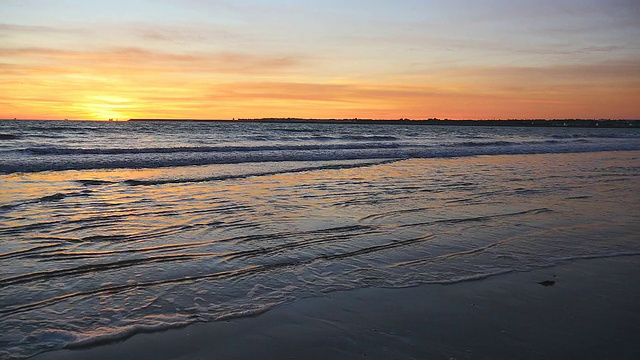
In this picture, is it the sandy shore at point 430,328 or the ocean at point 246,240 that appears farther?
the ocean at point 246,240

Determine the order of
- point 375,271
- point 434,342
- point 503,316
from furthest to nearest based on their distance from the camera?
point 375,271
point 503,316
point 434,342

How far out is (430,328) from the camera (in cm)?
407

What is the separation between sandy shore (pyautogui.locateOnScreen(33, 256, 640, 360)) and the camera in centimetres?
358

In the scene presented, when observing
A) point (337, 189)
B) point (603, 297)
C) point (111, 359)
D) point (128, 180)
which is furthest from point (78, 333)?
point (128, 180)

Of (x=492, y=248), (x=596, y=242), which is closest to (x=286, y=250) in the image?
(x=492, y=248)

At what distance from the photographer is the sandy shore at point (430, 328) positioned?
11.8 ft

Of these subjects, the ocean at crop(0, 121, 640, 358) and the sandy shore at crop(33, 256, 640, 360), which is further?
the ocean at crop(0, 121, 640, 358)

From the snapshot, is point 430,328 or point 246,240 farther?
point 246,240

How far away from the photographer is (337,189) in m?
12.4

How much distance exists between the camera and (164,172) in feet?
54.3

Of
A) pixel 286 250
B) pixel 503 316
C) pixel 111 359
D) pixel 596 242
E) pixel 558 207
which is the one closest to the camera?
pixel 111 359

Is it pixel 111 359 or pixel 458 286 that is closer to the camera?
pixel 111 359

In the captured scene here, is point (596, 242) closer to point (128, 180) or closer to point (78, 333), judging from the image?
point (78, 333)

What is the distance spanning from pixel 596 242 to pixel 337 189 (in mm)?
6502
